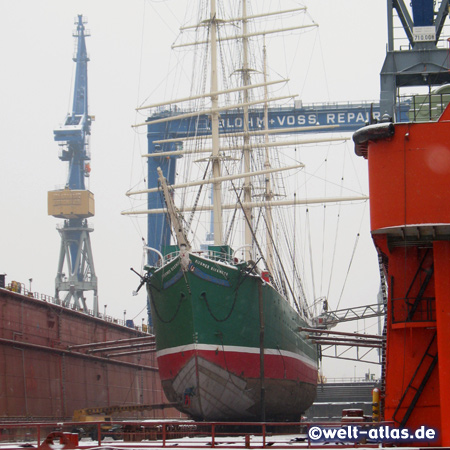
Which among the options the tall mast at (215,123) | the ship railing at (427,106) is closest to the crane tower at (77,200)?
the tall mast at (215,123)

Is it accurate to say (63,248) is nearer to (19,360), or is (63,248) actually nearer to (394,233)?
(19,360)

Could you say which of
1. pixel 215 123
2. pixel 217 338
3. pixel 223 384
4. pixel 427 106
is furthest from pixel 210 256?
pixel 427 106

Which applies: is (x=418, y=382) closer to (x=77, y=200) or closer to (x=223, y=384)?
(x=223, y=384)

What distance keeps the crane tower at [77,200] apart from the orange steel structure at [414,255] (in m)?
A: 57.3

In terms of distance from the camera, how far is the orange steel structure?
1555 centimetres

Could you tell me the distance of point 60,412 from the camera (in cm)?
3594

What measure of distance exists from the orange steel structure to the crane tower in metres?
57.3

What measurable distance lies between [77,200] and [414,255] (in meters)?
60.5

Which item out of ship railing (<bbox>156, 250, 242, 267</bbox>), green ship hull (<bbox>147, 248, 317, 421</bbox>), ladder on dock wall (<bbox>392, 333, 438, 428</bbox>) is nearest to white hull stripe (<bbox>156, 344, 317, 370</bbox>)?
green ship hull (<bbox>147, 248, 317, 421</bbox>)

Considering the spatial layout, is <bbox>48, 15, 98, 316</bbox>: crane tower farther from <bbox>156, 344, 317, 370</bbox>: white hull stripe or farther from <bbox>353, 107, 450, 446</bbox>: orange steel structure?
<bbox>353, 107, 450, 446</bbox>: orange steel structure

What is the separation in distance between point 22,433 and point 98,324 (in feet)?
48.9

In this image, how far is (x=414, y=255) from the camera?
55.4 feet

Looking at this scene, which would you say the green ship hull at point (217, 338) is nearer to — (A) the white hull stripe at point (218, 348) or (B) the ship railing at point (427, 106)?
(A) the white hull stripe at point (218, 348)

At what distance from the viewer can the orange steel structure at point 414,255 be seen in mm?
15547
